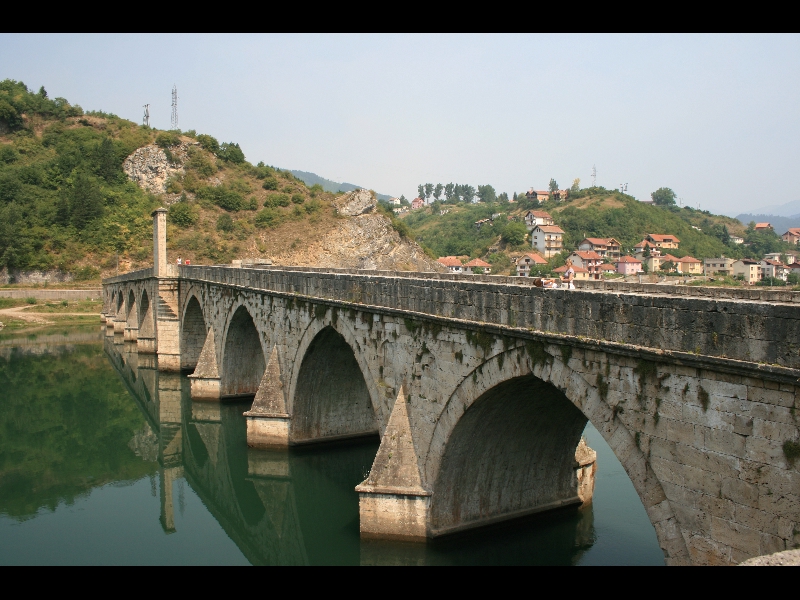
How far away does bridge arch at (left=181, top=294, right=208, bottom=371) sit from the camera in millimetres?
29016

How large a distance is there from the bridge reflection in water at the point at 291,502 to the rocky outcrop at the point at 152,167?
46.0m

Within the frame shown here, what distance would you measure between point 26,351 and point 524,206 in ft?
328

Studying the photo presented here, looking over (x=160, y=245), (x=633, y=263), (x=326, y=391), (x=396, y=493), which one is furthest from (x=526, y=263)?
(x=396, y=493)

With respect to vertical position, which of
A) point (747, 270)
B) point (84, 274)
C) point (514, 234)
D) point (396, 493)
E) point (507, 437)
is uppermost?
point (514, 234)

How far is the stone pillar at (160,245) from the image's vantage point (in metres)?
30.2

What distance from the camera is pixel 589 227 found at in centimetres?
9069

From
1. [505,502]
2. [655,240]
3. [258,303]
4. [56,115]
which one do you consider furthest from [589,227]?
[505,502]

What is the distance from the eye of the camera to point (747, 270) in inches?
2469

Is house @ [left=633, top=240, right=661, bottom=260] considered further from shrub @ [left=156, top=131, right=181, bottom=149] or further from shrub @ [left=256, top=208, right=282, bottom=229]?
shrub @ [left=156, top=131, right=181, bottom=149]

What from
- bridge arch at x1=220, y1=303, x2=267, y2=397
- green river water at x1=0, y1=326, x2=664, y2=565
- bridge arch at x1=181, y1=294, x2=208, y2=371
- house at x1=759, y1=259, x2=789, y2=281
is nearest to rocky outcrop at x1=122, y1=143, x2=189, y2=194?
bridge arch at x1=181, y1=294, x2=208, y2=371

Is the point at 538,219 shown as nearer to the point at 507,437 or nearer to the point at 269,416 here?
the point at 269,416

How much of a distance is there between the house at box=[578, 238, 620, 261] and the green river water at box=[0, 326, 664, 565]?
192ft

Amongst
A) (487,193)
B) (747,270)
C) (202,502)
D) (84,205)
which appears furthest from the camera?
(487,193)

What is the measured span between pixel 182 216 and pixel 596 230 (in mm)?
54004
